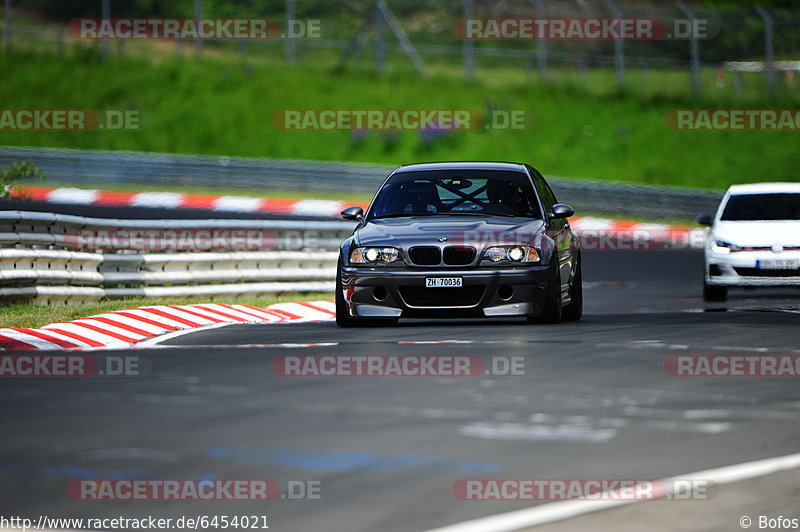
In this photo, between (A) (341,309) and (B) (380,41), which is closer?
(A) (341,309)

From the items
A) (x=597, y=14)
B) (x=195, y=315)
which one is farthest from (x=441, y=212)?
(x=597, y=14)

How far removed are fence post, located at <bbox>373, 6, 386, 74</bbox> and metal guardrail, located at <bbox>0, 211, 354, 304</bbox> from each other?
2144 centimetres

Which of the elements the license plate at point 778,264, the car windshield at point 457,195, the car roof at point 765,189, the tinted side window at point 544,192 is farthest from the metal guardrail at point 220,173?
the car windshield at point 457,195

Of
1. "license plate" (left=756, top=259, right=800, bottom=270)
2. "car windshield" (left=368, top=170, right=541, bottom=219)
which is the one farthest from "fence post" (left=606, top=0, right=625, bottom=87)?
"car windshield" (left=368, top=170, right=541, bottom=219)

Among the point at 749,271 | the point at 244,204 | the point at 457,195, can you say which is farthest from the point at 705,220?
the point at 244,204

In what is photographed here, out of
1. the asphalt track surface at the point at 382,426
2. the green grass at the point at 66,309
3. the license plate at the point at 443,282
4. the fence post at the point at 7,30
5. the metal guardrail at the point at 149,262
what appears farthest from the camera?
the fence post at the point at 7,30

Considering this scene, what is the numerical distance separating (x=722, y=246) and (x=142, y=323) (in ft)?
25.4

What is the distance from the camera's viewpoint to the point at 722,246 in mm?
19078

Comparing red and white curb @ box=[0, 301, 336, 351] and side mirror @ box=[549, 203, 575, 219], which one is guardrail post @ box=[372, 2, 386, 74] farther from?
side mirror @ box=[549, 203, 575, 219]

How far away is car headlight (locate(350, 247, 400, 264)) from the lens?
537 inches

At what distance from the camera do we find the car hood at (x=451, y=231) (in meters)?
13.6

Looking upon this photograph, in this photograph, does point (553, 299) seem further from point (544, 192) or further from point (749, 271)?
point (749, 271)

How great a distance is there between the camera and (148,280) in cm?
1780

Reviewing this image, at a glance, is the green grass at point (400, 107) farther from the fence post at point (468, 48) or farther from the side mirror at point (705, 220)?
the side mirror at point (705, 220)
